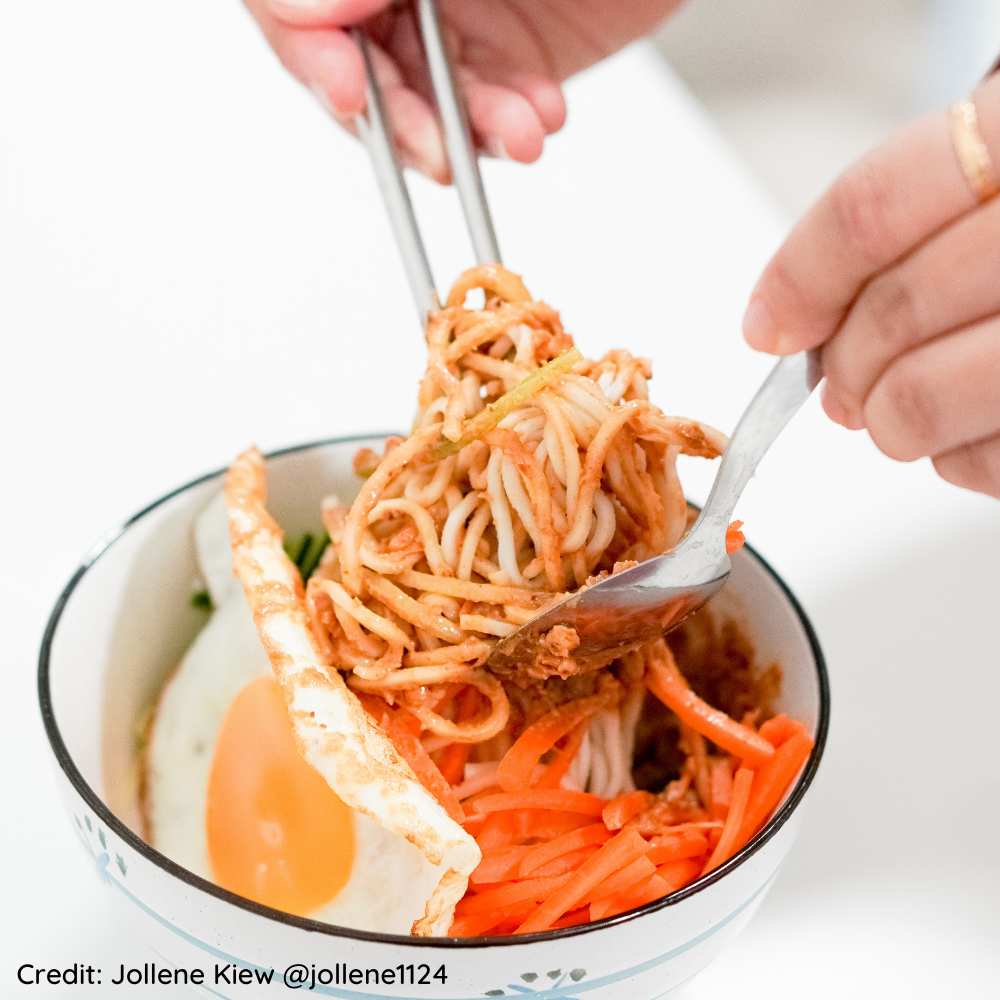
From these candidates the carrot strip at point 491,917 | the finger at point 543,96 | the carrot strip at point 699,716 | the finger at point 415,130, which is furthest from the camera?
the finger at point 543,96

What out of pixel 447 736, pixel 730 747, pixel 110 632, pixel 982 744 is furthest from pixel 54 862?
pixel 982 744

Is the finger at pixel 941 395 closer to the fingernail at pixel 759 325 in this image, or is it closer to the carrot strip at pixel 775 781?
the fingernail at pixel 759 325

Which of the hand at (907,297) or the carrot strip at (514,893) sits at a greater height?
the hand at (907,297)

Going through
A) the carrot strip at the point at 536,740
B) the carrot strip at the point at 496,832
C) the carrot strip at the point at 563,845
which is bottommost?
the carrot strip at the point at 563,845

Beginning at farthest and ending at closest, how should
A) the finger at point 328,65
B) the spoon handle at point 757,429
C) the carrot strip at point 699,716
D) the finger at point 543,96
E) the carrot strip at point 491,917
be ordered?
the finger at point 543,96 < the finger at point 328,65 < the carrot strip at point 699,716 < the carrot strip at point 491,917 < the spoon handle at point 757,429

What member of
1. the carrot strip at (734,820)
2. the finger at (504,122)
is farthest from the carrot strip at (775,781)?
the finger at (504,122)

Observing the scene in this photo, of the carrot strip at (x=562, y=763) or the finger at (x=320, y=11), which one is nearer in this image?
Answer: the carrot strip at (x=562, y=763)

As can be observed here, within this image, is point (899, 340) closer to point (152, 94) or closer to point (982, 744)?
point (982, 744)
